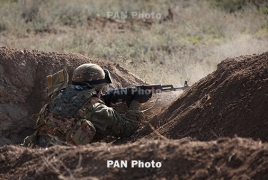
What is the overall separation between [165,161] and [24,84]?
4.58m

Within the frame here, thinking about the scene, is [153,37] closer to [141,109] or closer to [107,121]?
[141,109]

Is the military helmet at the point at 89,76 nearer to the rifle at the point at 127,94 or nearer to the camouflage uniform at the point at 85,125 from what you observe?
the camouflage uniform at the point at 85,125

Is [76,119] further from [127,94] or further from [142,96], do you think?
[142,96]

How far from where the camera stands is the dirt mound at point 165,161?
461cm

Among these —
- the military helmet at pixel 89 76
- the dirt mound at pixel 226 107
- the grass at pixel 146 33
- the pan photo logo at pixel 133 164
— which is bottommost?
the pan photo logo at pixel 133 164

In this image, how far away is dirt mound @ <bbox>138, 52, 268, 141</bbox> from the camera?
661 centimetres

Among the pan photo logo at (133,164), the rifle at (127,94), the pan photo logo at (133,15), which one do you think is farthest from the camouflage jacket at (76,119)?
the pan photo logo at (133,15)

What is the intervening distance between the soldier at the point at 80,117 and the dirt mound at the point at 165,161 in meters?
1.47

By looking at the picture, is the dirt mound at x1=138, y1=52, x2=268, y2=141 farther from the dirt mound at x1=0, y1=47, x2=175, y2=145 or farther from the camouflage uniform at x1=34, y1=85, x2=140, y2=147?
the dirt mound at x1=0, y1=47, x2=175, y2=145

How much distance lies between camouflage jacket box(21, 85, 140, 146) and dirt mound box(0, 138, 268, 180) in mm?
1435

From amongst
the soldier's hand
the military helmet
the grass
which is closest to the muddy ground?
the soldier's hand

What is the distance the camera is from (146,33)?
16047 mm

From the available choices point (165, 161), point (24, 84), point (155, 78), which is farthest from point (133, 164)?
point (155, 78)

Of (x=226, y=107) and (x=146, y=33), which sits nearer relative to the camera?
(x=226, y=107)
